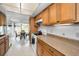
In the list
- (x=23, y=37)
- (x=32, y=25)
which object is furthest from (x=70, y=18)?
(x=23, y=37)

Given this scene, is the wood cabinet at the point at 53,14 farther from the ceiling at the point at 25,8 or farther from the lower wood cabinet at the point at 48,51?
the lower wood cabinet at the point at 48,51

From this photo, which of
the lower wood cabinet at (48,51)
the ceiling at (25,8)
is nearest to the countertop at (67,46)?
the lower wood cabinet at (48,51)

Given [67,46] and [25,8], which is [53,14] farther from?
[25,8]

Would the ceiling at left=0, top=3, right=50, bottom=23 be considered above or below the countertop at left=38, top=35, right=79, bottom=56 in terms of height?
above

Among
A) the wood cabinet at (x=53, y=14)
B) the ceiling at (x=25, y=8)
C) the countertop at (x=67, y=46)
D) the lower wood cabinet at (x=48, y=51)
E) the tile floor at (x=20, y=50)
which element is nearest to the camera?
the countertop at (x=67, y=46)

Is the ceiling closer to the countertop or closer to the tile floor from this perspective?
the countertop

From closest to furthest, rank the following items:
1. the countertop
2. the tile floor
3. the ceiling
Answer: the countertop → the ceiling → the tile floor

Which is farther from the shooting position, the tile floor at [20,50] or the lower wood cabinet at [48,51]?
the tile floor at [20,50]

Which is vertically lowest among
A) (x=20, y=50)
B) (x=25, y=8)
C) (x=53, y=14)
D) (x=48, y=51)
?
(x=20, y=50)

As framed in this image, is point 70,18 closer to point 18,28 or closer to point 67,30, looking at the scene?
point 67,30

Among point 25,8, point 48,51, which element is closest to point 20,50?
point 25,8

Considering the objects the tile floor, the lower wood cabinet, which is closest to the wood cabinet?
the lower wood cabinet

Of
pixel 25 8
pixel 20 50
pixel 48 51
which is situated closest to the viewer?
pixel 48 51

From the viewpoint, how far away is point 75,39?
8.70 feet
